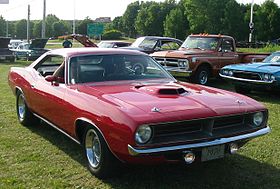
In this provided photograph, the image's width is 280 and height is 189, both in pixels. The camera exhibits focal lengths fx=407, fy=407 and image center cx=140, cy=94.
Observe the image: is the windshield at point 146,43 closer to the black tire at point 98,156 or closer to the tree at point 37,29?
the black tire at point 98,156

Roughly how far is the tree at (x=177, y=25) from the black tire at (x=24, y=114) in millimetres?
73232

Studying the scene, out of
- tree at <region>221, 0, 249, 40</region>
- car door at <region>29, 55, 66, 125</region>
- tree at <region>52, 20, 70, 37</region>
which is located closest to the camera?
car door at <region>29, 55, 66, 125</region>

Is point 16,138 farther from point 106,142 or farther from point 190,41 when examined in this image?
point 190,41

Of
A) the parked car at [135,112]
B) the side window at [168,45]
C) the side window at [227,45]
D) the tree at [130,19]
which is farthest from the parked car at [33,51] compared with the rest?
the tree at [130,19]

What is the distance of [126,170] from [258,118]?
1.63m

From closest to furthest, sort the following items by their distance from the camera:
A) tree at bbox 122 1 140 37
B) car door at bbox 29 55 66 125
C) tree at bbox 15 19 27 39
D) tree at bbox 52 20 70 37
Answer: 1. car door at bbox 29 55 66 125
2. tree at bbox 122 1 140 37
3. tree at bbox 52 20 70 37
4. tree at bbox 15 19 27 39

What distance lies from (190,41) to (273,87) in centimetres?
493

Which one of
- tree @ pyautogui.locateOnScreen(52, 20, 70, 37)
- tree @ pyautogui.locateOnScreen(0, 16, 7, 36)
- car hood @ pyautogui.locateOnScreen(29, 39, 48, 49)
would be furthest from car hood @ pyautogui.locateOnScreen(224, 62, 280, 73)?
tree @ pyautogui.locateOnScreen(0, 16, 7, 36)

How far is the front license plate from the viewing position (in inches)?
163

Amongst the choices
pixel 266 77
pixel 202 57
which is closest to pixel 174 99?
pixel 266 77

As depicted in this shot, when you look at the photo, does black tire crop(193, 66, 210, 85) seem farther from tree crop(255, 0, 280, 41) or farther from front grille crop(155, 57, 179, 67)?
tree crop(255, 0, 280, 41)

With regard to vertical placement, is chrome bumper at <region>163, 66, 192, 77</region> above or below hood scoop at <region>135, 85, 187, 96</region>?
below

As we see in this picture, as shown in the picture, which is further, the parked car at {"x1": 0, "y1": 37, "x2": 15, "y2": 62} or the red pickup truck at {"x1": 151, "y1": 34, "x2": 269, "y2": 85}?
the parked car at {"x1": 0, "y1": 37, "x2": 15, "y2": 62}

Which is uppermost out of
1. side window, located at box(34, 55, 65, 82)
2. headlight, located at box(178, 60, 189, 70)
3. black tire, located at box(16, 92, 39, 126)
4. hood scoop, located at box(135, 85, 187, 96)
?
side window, located at box(34, 55, 65, 82)
